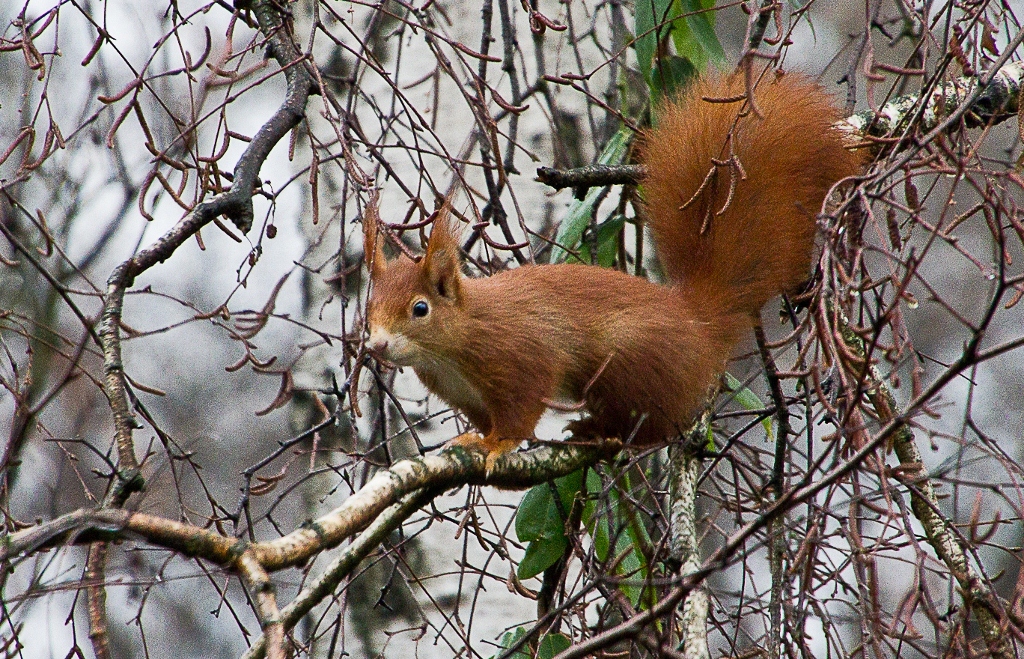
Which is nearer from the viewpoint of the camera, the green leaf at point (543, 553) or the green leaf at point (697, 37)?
the green leaf at point (543, 553)

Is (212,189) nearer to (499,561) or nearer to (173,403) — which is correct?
(499,561)

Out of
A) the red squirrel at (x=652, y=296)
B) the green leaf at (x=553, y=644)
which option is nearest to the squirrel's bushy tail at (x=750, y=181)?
the red squirrel at (x=652, y=296)

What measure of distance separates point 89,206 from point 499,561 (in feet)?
5.44

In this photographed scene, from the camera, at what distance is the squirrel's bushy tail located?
5.95 ft

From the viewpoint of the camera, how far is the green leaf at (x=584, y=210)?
72.3 inches

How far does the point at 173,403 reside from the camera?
4.78 metres

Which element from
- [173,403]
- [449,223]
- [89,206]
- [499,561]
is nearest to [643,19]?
[449,223]

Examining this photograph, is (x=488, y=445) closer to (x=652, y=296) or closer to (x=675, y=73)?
(x=652, y=296)

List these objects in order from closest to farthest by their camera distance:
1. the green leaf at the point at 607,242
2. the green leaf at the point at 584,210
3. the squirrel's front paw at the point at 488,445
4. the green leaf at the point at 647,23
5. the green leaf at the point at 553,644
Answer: the squirrel's front paw at the point at 488,445 → the green leaf at the point at 553,644 → the green leaf at the point at 647,23 → the green leaf at the point at 584,210 → the green leaf at the point at 607,242

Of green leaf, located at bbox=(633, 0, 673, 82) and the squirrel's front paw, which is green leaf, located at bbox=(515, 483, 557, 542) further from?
green leaf, located at bbox=(633, 0, 673, 82)

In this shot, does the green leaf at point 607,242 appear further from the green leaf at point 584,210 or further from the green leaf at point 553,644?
the green leaf at point 553,644

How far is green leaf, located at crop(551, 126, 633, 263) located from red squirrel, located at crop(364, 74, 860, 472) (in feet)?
0.21

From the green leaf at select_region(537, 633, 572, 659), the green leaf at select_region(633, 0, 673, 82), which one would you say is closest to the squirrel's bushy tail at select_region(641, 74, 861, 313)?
the green leaf at select_region(633, 0, 673, 82)

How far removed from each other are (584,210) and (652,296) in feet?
0.66
